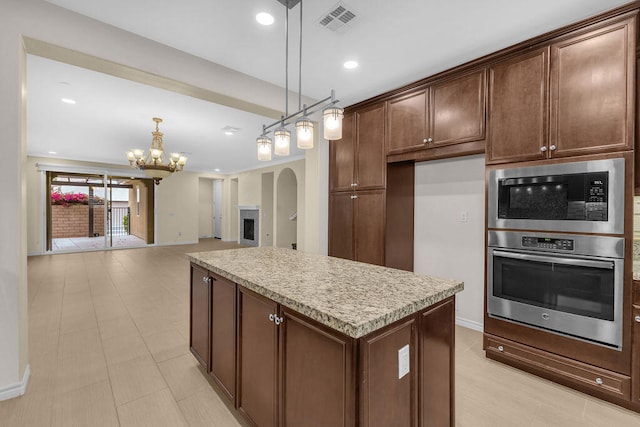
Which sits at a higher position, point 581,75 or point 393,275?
point 581,75

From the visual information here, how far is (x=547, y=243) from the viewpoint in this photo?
6.89 ft

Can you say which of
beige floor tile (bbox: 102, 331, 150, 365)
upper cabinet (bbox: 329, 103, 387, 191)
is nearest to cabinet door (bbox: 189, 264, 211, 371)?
beige floor tile (bbox: 102, 331, 150, 365)

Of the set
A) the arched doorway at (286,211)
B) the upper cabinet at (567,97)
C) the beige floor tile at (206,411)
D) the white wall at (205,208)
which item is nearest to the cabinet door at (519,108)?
the upper cabinet at (567,97)

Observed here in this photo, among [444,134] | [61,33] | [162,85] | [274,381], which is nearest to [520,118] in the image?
[444,134]

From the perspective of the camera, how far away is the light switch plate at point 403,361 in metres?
1.15

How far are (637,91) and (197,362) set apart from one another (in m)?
3.72

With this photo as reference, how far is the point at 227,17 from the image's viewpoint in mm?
2051

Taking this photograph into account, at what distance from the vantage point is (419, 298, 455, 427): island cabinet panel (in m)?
1.28

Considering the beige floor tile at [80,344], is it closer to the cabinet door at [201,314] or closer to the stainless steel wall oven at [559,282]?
the cabinet door at [201,314]

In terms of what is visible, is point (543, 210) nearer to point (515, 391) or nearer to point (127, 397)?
point (515, 391)

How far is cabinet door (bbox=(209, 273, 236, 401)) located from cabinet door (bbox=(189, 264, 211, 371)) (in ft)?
0.24

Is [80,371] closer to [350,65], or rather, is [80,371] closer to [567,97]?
[350,65]

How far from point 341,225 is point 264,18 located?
2.28 m

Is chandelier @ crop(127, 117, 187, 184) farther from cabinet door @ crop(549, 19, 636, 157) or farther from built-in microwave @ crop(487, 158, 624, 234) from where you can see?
cabinet door @ crop(549, 19, 636, 157)
